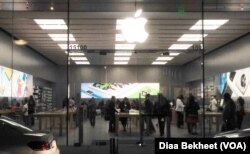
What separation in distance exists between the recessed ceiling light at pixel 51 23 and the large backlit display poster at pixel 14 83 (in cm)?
179

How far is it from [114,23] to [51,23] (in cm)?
206

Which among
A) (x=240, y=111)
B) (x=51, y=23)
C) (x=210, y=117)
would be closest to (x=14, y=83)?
(x=51, y=23)

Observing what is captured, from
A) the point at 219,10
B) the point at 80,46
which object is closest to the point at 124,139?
the point at 80,46

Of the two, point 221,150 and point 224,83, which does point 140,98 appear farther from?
point 221,150

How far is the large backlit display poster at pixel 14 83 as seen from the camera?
12.7 meters

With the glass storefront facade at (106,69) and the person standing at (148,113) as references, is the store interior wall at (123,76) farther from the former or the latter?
the person standing at (148,113)

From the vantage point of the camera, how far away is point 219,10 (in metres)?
12.5

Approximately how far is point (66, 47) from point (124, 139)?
335 centimetres

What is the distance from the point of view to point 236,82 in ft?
53.0

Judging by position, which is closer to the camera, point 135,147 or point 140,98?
point 135,147

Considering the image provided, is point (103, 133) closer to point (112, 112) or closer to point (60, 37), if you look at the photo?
point (112, 112)

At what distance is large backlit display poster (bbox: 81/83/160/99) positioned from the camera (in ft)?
42.5

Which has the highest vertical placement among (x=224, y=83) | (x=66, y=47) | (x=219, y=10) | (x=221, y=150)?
(x=219, y=10)

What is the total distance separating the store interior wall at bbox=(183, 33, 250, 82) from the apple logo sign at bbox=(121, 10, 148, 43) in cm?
181
